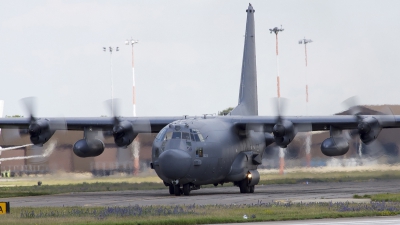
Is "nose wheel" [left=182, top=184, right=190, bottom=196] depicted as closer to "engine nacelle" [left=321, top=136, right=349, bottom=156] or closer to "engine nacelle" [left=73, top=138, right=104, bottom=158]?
"engine nacelle" [left=73, top=138, right=104, bottom=158]

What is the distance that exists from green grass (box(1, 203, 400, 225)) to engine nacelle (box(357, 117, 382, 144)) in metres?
8.94

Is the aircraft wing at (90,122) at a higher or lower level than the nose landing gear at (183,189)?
higher

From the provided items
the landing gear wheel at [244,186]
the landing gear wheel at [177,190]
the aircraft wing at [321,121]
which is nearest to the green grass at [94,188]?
the landing gear wheel at [244,186]

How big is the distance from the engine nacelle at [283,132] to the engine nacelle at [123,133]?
6856mm

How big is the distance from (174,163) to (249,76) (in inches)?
499

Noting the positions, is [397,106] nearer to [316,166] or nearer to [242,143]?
[316,166]

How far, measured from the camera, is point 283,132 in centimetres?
3316

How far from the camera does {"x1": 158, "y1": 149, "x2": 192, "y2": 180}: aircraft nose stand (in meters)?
30.4

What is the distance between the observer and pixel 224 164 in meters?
33.4

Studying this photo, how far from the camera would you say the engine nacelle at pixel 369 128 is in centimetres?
3344

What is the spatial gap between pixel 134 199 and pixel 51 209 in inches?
232

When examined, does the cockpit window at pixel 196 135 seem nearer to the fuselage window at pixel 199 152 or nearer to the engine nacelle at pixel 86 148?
the fuselage window at pixel 199 152

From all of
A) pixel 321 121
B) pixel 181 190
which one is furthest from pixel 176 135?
pixel 321 121

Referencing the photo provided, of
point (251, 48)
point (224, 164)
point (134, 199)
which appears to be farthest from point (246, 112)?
point (134, 199)
